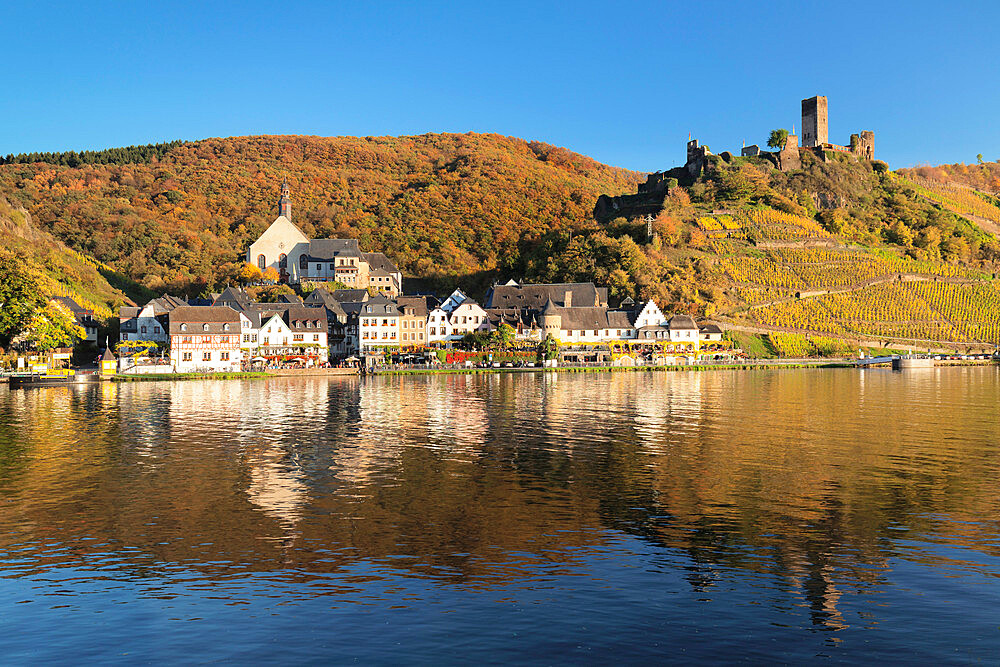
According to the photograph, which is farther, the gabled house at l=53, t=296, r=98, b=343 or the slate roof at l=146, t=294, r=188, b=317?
the slate roof at l=146, t=294, r=188, b=317

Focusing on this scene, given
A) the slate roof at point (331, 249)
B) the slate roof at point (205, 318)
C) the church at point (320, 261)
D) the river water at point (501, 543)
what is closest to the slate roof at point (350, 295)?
the church at point (320, 261)

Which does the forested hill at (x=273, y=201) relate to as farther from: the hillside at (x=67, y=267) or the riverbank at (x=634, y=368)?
the riverbank at (x=634, y=368)

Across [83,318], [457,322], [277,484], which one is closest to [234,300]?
[83,318]

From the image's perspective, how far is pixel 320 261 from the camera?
126 m

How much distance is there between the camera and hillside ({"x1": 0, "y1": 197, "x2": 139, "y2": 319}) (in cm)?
10369

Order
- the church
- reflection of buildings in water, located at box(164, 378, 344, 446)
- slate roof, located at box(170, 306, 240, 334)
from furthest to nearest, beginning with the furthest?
the church
slate roof, located at box(170, 306, 240, 334)
reflection of buildings in water, located at box(164, 378, 344, 446)

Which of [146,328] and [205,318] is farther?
[146,328]

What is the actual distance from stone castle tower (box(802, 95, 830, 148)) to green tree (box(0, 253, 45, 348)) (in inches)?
5186

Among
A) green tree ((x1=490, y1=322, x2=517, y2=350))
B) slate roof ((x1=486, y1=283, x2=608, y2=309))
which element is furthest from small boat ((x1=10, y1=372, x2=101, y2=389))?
slate roof ((x1=486, y1=283, x2=608, y2=309))

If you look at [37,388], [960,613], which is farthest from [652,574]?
[37,388]

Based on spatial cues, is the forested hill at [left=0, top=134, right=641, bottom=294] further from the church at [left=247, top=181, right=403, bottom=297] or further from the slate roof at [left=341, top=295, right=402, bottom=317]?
the slate roof at [left=341, top=295, right=402, bottom=317]

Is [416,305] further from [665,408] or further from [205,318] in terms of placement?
[665,408]

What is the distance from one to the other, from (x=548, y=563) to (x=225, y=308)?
3134 inches

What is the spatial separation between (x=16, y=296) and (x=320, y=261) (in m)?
51.8
